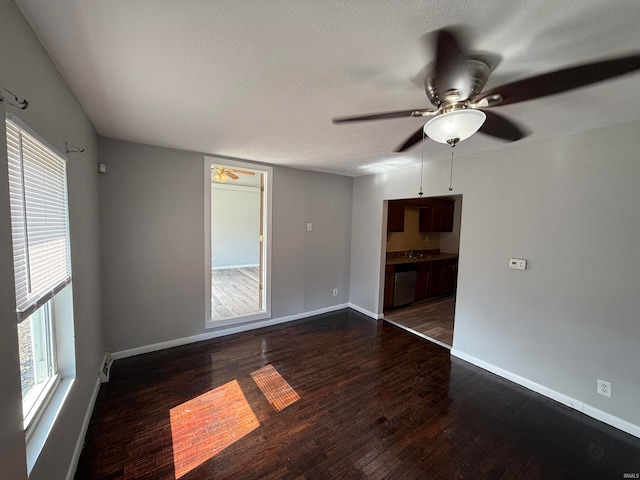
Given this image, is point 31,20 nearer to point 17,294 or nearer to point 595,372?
point 17,294

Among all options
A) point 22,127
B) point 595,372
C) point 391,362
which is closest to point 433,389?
point 391,362

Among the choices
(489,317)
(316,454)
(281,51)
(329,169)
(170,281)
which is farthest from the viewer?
(329,169)

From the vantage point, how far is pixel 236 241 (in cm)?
789

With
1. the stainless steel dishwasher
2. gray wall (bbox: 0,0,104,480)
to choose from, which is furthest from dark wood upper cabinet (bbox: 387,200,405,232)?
gray wall (bbox: 0,0,104,480)

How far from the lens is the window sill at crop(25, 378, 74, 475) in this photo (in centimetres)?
106

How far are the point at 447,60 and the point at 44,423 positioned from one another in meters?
2.52

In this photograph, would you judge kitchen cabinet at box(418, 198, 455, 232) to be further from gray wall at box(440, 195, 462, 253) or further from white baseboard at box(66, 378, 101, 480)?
white baseboard at box(66, 378, 101, 480)

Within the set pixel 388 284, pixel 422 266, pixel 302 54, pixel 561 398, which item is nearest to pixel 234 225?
pixel 388 284

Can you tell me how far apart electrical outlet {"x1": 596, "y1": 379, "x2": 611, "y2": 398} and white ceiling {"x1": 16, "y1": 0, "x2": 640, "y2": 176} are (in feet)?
6.62

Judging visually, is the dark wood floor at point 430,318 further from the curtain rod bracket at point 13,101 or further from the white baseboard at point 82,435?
the curtain rod bracket at point 13,101

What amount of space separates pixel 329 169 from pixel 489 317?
276 centimetres

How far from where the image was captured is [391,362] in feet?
9.07

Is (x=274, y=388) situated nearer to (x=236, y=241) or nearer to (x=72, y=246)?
(x=72, y=246)

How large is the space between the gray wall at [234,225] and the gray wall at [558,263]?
5884 mm
